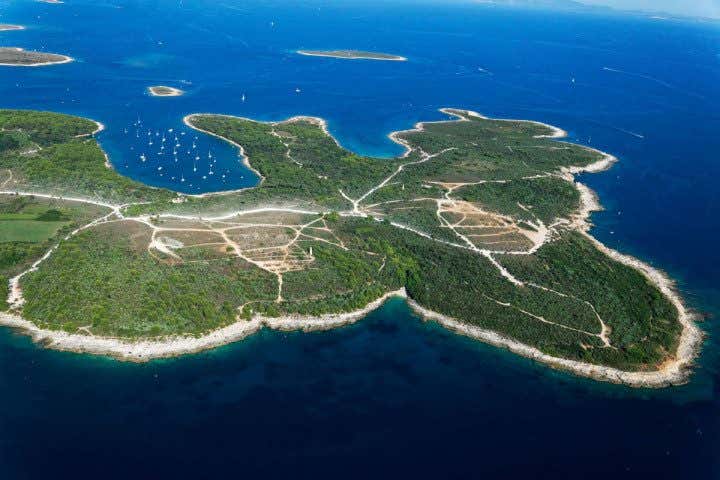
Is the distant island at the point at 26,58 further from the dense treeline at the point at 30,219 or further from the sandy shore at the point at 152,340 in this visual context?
the sandy shore at the point at 152,340

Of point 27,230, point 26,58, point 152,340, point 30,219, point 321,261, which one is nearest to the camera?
point 152,340

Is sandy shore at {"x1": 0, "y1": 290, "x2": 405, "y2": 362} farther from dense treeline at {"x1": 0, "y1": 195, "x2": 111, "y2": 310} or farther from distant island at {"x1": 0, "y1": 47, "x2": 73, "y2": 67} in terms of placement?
distant island at {"x1": 0, "y1": 47, "x2": 73, "y2": 67}

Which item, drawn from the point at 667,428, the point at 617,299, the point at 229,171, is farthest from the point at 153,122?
the point at 667,428

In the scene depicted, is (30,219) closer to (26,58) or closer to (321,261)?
(321,261)

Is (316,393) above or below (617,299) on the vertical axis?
below

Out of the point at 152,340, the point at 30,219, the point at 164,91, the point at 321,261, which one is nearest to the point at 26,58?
the point at 164,91

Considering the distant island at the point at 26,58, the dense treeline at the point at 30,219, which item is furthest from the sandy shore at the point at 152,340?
the distant island at the point at 26,58

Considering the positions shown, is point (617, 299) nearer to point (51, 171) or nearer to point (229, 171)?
point (229, 171)

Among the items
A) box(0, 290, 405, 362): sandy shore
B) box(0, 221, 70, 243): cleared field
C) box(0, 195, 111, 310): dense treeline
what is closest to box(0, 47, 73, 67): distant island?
box(0, 195, 111, 310): dense treeline
